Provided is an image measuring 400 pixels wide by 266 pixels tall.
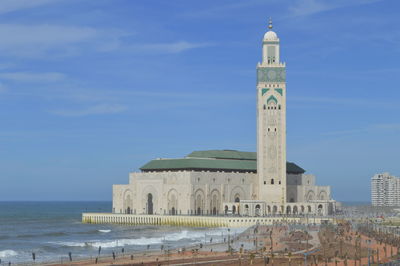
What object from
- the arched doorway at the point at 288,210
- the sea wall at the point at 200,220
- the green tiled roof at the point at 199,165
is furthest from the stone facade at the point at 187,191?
the arched doorway at the point at 288,210

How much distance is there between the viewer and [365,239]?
104 metres

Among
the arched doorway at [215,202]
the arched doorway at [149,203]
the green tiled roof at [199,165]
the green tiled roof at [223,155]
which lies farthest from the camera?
the green tiled roof at [223,155]

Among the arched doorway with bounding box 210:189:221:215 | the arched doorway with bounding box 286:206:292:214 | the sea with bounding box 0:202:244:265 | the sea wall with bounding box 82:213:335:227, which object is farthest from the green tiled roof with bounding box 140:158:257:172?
the sea with bounding box 0:202:244:265

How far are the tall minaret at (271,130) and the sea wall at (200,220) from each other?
13288 mm

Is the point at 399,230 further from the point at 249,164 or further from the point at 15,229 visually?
the point at 15,229

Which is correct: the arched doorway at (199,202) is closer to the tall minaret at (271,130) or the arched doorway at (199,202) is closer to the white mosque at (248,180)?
the white mosque at (248,180)

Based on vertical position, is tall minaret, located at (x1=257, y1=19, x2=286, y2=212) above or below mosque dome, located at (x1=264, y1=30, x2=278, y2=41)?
below

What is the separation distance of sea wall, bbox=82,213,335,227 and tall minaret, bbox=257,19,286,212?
13288 millimetres

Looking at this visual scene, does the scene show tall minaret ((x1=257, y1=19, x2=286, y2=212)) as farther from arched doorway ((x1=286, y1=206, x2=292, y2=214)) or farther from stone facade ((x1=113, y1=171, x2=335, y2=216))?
stone facade ((x1=113, y1=171, x2=335, y2=216))

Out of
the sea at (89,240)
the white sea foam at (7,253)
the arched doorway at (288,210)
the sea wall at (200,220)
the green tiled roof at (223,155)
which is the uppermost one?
the green tiled roof at (223,155)

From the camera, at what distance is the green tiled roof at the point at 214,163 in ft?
515

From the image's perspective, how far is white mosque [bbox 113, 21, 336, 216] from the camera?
151 m

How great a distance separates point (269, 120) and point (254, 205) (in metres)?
16.9

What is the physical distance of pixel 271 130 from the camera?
151000mm
